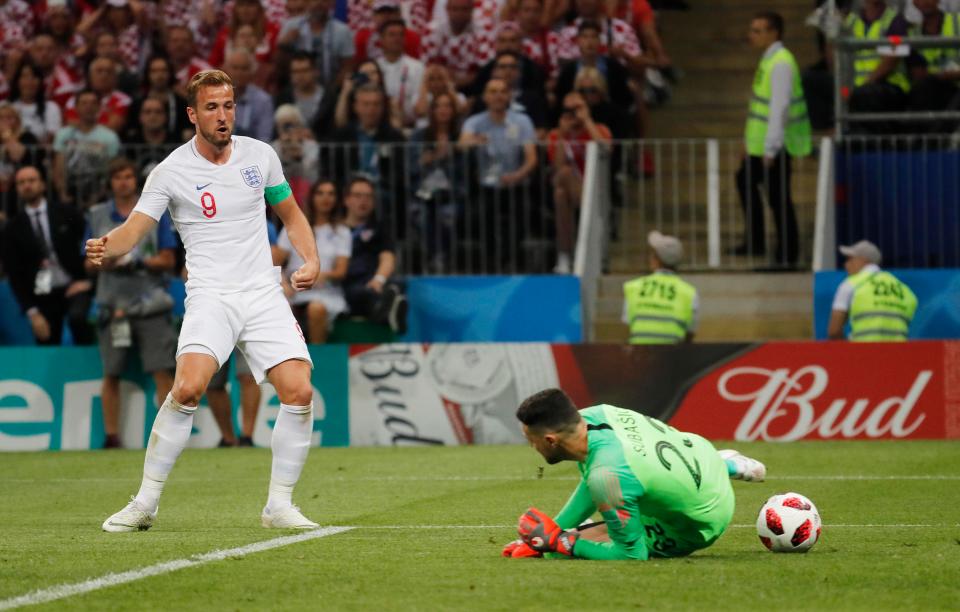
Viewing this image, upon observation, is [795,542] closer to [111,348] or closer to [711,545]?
[711,545]

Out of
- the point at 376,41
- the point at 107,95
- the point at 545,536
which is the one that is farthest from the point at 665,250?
the point at 545,536

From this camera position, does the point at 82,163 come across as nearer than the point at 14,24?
Yes

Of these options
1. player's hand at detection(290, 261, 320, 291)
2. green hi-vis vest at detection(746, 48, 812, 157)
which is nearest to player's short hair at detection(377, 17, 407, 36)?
green hi-vis vest at detection(746, 48, 812, 157)

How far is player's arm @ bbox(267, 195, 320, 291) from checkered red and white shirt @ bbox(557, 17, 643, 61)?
9663mm

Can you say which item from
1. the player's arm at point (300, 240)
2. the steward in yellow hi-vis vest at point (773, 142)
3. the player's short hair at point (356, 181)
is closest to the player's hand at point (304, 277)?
the player's arm at point (300, 240)

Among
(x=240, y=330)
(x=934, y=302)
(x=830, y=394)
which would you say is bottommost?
(x=830, y=394)

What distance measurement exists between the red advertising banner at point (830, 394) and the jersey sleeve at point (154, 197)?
24.6ft

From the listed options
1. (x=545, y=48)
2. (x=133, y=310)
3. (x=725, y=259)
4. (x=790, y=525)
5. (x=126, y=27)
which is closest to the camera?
(x=790, y=525)

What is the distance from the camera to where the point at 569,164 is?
699 inches

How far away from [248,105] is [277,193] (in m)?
9.05

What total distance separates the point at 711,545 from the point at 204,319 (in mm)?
2817

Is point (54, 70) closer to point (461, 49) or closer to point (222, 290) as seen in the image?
point (461, 49)

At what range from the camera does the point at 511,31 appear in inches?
723

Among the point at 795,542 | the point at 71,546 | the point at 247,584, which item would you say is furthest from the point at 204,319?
the point at 795,542
